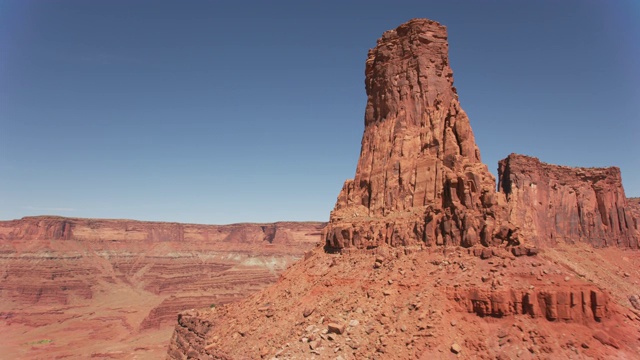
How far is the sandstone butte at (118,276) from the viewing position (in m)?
81.1

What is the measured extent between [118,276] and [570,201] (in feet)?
409

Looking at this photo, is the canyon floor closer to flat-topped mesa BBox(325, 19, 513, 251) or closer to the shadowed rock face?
the shadowed rock face

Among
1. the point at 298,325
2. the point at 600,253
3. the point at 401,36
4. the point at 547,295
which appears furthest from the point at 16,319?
the point at 600,253

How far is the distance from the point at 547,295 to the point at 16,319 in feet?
358

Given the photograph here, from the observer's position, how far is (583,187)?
7212cm

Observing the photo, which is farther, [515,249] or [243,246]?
[243,246]

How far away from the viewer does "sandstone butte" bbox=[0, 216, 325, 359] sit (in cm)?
8112

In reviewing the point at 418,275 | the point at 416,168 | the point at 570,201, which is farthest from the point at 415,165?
the point at 570,201

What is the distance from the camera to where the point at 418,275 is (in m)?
25.2

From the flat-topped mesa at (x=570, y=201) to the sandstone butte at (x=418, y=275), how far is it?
133 feet

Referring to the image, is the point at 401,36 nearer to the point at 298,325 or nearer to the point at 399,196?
the point at 399,196

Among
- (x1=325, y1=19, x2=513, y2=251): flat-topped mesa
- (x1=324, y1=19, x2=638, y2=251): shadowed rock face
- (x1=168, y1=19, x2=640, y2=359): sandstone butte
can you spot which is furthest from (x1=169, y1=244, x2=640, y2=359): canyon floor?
(x1=325, y1=19, x2=513, y2=251): flat-topped mesa

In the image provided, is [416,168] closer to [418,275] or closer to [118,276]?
[418,275]

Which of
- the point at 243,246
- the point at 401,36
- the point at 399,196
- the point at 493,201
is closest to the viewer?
the point at 493,201
